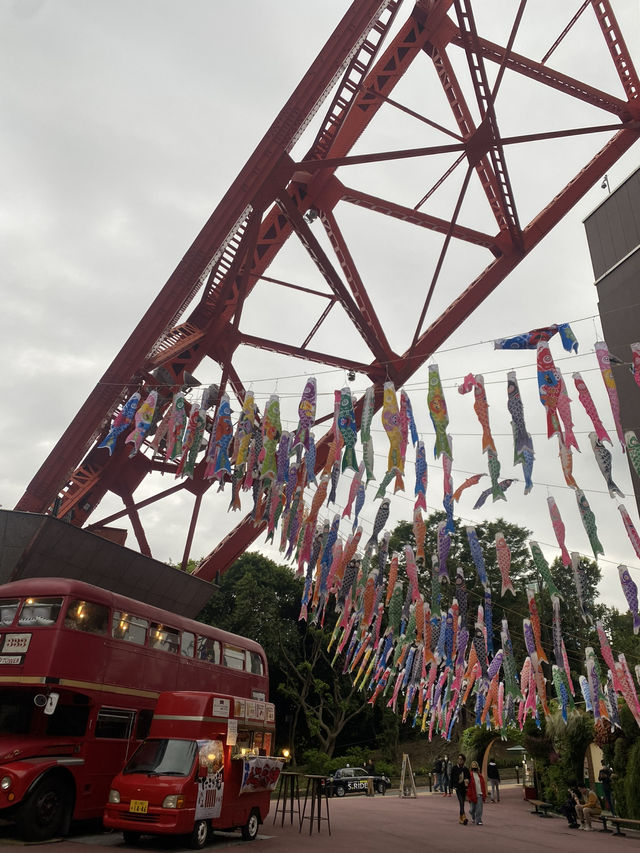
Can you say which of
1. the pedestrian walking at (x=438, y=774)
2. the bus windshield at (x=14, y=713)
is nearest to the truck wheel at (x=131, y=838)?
the bus windshield at (x=14, y=713)

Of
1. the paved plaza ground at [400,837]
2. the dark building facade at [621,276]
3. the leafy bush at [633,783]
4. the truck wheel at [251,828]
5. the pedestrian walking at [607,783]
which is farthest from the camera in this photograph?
the dark building facade at [621,276]

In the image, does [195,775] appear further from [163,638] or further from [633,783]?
[633,783]

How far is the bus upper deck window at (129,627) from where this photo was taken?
1216cm

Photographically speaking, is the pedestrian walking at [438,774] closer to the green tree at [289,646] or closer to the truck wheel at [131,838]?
the green tree at [289,646]

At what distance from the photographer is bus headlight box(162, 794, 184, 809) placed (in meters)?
10.2

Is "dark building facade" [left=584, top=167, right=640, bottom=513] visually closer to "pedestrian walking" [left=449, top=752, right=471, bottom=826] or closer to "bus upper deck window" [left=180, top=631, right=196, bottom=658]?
"pedestrian walking" [left=449, top=752, right=471, bottom=826]

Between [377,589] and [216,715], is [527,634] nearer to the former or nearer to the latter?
[377,589]

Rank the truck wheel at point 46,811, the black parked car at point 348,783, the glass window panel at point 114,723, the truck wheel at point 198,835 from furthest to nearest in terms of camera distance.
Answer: the black parked car at point 348,783 → the glass window panel at point 114,723 → the truck wheel at point 198,835 → the truck wheel at point 46,811

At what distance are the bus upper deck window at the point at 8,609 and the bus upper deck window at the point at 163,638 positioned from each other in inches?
107

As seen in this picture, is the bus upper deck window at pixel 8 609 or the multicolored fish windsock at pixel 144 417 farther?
the multicolored fish windsock at pixel 144 417

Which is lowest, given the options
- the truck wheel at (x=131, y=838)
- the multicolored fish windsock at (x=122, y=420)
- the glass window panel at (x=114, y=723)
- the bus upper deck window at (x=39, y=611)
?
the truck wheel at (x=131, y=838)

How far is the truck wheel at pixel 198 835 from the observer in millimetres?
10586

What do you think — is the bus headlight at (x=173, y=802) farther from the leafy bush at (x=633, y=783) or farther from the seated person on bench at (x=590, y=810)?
the leafy bush at (x=633, y=783)

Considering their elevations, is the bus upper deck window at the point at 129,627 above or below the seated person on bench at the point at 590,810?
above
